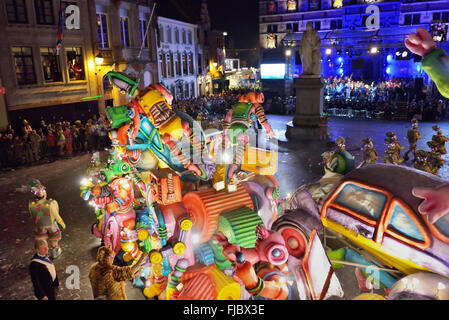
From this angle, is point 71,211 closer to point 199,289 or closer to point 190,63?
point 199,289

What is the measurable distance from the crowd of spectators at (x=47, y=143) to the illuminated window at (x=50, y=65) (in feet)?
9.56

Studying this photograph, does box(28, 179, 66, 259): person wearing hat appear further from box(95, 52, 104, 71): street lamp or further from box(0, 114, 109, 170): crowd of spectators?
box(95, 52, 104, 71): street lamp

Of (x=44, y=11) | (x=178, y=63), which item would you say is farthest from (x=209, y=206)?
(x=178, y=63)

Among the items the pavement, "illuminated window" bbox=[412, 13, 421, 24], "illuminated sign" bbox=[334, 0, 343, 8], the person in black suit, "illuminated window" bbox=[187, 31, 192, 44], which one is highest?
"illuminated sign" bbox=[334, 0, 343, 8]

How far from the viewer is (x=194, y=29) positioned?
126 feet

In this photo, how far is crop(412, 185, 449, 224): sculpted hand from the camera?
Answer: 308cm

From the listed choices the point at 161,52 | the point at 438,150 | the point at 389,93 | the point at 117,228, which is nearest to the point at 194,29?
the point at 161,52

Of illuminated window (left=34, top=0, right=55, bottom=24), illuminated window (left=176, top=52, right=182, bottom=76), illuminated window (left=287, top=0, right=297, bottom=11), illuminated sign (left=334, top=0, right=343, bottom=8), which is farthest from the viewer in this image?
illuminated window (left=287, top=0, right=297, bottom=11)

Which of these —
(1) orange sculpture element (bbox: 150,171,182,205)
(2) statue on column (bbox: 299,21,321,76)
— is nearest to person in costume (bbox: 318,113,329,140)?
(2) statue on column (bbox: 299,21,321,76)

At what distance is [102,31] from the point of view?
72.7 feet

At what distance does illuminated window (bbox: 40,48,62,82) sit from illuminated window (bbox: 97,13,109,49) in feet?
10.8

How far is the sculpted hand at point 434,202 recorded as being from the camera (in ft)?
10.1

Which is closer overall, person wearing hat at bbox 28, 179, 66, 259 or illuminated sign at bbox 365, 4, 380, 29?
person wearing hat at bbox 28, 179, 66, 259

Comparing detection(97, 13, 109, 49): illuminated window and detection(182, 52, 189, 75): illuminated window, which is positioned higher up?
detection(97, 13, 109, 49): illuminated window
